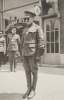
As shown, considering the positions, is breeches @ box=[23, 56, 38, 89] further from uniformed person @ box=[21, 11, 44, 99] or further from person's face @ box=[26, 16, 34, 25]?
person's face @ box=[26, 16, 34, 25]

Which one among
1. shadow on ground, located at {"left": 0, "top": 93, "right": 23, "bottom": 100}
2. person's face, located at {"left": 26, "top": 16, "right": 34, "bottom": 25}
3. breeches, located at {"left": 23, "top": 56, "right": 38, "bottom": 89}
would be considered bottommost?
shadow on ground, located at {"left": 0, "top": 93, "right": 23, "bottom": 100}

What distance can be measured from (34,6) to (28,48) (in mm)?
7877

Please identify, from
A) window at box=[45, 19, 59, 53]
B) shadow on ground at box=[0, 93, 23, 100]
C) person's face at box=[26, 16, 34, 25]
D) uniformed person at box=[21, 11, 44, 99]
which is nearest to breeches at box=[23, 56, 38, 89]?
uniformed person at box=[21, 11, 44, 99]

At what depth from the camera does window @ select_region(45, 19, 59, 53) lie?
1105 centimetres

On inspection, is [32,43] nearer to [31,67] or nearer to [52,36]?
[31,67]

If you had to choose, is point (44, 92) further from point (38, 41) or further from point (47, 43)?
point (47, 43)

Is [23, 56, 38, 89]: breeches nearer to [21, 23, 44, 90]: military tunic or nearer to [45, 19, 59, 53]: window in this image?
[21, 23, 44, 90]: military tunic

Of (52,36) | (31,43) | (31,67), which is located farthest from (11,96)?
(52,36)

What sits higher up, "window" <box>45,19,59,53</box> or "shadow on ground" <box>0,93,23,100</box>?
"window" <box>45,19,59,53</box>

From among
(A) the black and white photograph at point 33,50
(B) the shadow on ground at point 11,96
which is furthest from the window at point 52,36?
(B) the shadow on ground at point 11,96

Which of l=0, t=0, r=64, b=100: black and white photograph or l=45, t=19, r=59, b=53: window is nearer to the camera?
l=0, t=0, r=64, b=100: black and white photograph

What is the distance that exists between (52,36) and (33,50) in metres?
7.26

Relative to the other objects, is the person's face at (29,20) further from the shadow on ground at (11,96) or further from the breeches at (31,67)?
the shadow on ground at (11,96)

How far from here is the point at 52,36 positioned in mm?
11250
